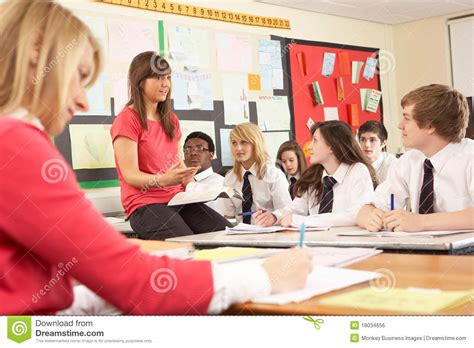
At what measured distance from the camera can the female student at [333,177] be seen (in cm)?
194

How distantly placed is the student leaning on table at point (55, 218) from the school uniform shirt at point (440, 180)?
108 cm

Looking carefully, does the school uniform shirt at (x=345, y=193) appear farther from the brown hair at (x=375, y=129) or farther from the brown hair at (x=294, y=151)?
the brown hair at (x=375, y=129)

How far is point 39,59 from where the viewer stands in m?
0.61

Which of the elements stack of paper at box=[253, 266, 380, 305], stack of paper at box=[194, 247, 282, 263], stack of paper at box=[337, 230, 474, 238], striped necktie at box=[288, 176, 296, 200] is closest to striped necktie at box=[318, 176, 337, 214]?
striped necktie at box=[288, 176, 296, 200]

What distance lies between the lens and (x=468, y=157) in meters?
1.62

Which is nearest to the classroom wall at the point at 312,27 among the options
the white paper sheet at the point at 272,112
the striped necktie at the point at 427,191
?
the white paper sheet at the point at 272,112

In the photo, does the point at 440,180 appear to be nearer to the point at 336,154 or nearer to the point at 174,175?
the point at 336,154

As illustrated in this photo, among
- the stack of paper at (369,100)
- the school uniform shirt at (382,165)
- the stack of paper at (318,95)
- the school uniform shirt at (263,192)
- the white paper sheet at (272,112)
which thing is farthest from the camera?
the stack of paper at (369,100)

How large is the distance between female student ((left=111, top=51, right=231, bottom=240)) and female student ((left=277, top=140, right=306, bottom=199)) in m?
0.42

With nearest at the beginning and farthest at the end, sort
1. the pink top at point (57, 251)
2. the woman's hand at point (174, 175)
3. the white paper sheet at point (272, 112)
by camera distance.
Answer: the pink top at point (57, 251) < the woman's hand at point (174, 175) < the white paper sheet at point (272, 112)

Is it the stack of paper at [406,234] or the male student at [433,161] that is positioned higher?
the male student at [433,161]

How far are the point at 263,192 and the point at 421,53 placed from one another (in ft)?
4.13

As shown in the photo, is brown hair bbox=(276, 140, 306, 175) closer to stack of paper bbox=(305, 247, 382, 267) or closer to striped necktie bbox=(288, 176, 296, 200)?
striped necktie bbox=(288, 176, 296, 200)
